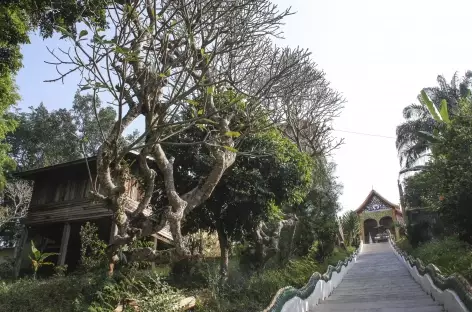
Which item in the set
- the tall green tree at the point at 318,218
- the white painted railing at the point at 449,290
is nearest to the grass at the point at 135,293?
the white painted railing at the point at 449,290

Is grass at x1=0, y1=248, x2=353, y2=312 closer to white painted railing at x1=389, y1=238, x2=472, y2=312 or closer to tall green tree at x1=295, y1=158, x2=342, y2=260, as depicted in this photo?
white painted railing at x1=389, y1=238, x2=472, y2=312

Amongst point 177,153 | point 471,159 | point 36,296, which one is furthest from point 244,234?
point 471,159

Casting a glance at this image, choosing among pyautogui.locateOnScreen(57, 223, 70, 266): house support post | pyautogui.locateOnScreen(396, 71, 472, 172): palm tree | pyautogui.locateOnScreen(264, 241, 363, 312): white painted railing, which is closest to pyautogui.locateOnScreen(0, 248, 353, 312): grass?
pyautogui.locateOnScreen(264, 241, 363, 312): white painted railing

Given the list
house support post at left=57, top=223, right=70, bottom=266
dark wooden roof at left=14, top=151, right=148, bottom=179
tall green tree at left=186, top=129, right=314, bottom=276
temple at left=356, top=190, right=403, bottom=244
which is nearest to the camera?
tall green tree at left=186, top=129, right=314, bottom=276

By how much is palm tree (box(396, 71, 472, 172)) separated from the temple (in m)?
12.6

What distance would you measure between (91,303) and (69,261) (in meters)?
11.2

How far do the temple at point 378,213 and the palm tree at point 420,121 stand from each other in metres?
12.6

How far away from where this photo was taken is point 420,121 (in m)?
23.0

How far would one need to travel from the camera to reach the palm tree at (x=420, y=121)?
72.2ft

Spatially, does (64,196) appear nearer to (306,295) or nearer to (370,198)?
(306,295)

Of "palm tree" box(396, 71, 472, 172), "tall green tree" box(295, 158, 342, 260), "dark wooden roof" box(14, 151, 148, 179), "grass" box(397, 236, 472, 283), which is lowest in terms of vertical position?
"grass" box(397, 236, 472, 283)

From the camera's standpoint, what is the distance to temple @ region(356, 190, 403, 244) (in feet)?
115

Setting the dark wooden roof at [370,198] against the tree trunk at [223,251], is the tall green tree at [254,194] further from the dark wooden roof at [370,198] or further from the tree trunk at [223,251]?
the dark wooden roof at [370,198]

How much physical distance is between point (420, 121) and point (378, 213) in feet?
48.1
